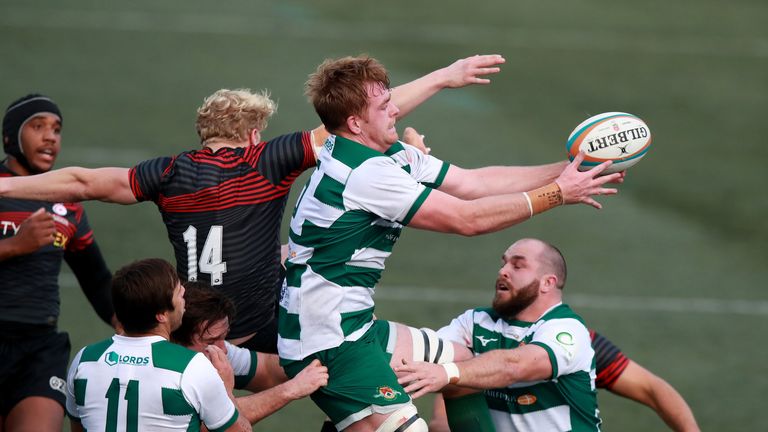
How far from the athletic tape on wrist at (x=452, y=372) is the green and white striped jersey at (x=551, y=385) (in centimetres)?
72

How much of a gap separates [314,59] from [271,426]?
10321 mm

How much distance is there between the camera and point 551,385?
6.95 m

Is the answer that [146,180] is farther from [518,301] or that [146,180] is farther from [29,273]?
[518,301]

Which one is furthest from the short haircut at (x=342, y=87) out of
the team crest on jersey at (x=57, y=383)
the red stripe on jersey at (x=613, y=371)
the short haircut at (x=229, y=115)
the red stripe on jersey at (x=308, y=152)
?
the red stripe on jersey at (x=613, y=371)

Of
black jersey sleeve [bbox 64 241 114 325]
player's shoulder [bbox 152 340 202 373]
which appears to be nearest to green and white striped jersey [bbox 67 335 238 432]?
player's shoulder [bbox 152 340 202 373]

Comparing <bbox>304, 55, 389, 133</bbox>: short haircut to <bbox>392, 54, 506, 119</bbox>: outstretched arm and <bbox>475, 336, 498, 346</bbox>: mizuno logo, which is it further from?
<bbox>475, 336, 498, 346</bbox>: mizuno logo

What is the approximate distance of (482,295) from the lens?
503 inches

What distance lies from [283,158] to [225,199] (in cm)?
39

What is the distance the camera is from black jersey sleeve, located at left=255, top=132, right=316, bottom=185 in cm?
645

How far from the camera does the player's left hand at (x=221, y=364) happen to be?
6117 mm

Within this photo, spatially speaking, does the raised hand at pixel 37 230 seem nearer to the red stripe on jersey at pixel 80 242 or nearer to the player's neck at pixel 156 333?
the red stripe on jersey at pixel 80 242

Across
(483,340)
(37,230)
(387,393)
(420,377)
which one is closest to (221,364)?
(387,393)

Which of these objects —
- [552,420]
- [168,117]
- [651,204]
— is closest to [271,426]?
[552,420]

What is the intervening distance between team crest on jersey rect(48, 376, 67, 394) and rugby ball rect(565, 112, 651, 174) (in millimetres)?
3570
